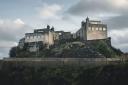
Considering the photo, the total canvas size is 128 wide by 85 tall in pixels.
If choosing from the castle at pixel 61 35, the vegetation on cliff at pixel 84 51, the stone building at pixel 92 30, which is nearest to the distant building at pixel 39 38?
the castle at pixel 61 35

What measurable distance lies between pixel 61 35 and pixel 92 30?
15.0 meters

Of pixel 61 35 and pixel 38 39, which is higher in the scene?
pixel 61 35

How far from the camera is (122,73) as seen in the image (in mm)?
80188

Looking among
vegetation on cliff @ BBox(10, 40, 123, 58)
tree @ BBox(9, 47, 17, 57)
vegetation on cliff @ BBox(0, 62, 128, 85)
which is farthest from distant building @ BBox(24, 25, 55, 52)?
vegetation on cliff @ BBox(0, 62, 128, 85)

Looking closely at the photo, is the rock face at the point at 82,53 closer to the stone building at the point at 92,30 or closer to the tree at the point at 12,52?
the stone building at the point at 92,30

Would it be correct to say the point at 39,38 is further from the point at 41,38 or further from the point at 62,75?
the point at 62,75

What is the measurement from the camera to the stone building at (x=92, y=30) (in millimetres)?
152500

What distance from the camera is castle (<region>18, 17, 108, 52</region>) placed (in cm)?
15275

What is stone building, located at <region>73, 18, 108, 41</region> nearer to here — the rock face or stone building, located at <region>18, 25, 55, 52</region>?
stone building, located at <region>18, 25, 55, 52</region>

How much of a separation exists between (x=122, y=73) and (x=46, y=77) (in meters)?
19.8

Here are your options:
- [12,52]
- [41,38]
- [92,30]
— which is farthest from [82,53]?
[41,38]

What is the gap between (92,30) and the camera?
155 metres

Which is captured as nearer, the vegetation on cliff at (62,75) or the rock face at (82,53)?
the vegetation on cliff at (62,75)

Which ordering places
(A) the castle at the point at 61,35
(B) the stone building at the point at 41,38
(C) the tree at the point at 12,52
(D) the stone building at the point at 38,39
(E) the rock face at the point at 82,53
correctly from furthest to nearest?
(B) the stone building at the point at 41,38
(D) the stone building at the point at 38,39
(C) the tree at the point at 12,52
(A) the castle at the point at 61,35
(E) the rock face at the point at 82,53
